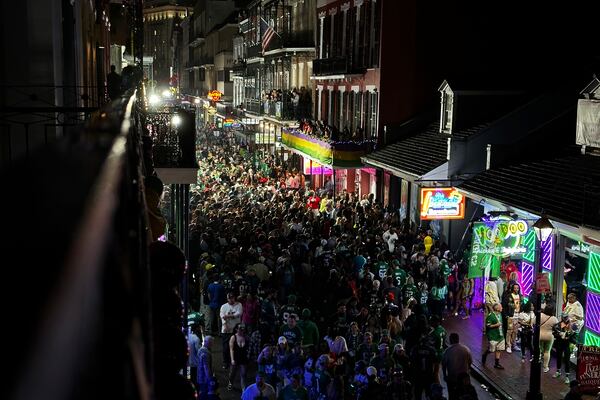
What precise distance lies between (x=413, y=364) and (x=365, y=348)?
1.19m

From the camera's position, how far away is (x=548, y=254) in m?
19.4

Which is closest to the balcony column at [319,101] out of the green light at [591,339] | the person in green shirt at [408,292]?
the person in green shirt at [408,292]

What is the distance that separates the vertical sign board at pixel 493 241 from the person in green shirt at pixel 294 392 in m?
7.48

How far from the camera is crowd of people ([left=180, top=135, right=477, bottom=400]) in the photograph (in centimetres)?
1291

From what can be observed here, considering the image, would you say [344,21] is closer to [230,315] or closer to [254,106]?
[254,106]

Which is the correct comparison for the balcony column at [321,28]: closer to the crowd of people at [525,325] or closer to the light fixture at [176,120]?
the crowd of people at [525,325]

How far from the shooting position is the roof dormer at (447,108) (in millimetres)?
26475

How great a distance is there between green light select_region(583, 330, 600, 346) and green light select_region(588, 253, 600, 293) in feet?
2.77

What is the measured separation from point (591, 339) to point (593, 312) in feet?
1.76

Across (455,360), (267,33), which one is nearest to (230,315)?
(455,360)

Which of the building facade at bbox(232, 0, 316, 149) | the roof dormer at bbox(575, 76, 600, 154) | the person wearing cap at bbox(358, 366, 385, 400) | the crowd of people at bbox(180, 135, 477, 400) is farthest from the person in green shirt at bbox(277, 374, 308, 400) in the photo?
the building facade at bbox(232, 0, 316, 149)

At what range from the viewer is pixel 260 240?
73.9 feet

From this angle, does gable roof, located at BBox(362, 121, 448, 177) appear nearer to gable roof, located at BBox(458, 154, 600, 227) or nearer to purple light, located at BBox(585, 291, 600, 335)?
gable roof, located at BBox(458, 154, 600, 227)

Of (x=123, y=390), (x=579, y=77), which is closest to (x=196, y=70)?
(x=579, y=77)
